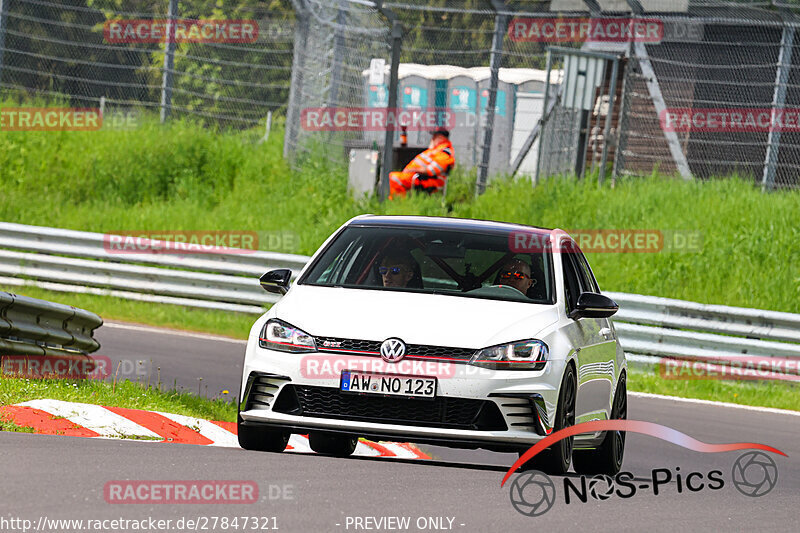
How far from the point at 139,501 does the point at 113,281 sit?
13.0m

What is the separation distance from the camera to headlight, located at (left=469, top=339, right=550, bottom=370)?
311 inches

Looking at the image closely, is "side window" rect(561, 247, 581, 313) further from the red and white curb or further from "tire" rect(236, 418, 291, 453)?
"tire" rect(236, 418, 291, 453)

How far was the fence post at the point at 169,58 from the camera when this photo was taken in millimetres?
22953

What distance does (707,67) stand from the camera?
22219 mm

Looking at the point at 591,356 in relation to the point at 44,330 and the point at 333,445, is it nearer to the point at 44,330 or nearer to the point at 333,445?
the point at 333,445
